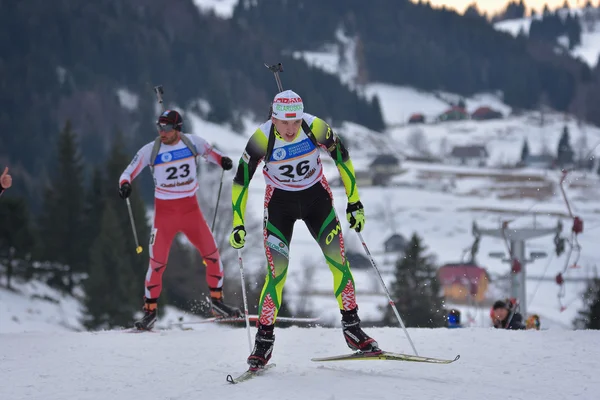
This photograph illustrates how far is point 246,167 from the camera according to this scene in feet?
20.5

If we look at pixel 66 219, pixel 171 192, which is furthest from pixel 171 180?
pixel 66 219

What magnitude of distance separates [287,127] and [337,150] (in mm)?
526

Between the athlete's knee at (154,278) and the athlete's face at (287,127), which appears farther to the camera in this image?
the athlete's knee at (154,278)

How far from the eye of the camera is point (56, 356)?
733 centimetres

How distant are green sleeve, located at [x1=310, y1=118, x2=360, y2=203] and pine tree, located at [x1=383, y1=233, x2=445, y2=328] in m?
21.0

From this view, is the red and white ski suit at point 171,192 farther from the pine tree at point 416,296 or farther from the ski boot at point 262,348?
the pine tree at point 416,296

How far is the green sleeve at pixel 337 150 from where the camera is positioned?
634 centimetres

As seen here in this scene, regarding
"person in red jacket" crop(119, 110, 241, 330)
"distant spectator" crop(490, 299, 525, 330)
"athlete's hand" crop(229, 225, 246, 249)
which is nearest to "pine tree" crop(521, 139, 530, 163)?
"distant spectator" crop(490, 299, 525, 330)

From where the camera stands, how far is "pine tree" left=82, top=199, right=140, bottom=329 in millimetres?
30250

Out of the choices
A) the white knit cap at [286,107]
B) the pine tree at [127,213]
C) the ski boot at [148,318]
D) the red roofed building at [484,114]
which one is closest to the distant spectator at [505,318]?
the ski boot at [148,318]

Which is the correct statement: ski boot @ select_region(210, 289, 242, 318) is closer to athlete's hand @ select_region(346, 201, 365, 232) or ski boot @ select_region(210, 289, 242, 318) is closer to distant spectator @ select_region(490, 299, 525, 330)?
distant spectator @ select_region(490, 299, 525, 330)

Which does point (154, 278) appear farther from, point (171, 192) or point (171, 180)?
point (171, 180)

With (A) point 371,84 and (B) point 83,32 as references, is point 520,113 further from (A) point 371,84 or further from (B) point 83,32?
(B) point 83,32

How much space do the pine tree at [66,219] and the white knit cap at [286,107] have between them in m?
31.6
